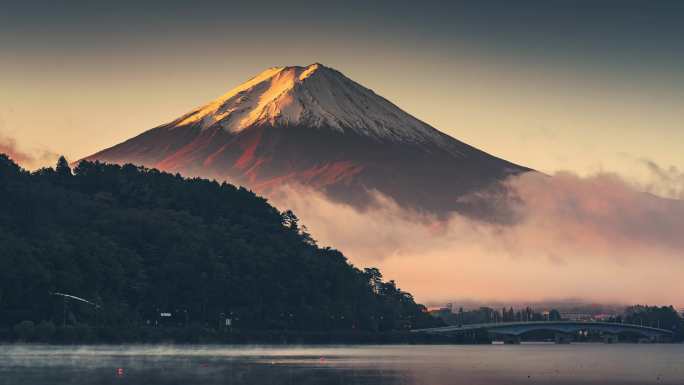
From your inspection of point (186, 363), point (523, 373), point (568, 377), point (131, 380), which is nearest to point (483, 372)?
point (523, 373)

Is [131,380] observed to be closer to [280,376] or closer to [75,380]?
[75,380]

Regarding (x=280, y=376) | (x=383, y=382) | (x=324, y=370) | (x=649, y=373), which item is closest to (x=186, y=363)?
(x=324, y=370)

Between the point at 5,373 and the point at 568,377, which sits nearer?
the point at 5,373

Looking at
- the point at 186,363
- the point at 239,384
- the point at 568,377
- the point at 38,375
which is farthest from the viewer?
the point at 186,363

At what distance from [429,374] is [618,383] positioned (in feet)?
66.6

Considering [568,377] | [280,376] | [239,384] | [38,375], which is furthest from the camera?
[568,377]

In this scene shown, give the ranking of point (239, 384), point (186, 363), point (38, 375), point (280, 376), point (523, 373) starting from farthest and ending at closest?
point (186, 363)
point (523, 373)
point (280, 376)
point (38, 375)
point (239, 384)

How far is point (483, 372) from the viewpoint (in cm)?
12500

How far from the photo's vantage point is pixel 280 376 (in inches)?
4168

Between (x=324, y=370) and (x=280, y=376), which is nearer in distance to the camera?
(x=280, y=376)

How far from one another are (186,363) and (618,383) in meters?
49.4

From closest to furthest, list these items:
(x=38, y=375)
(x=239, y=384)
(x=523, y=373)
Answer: (x=239, y=384) < (x=38, y=375) < (x=523, y=373)

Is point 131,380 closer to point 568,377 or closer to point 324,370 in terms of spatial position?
point 324,370

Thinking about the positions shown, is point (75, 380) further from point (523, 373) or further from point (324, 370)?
point (523, 373)
